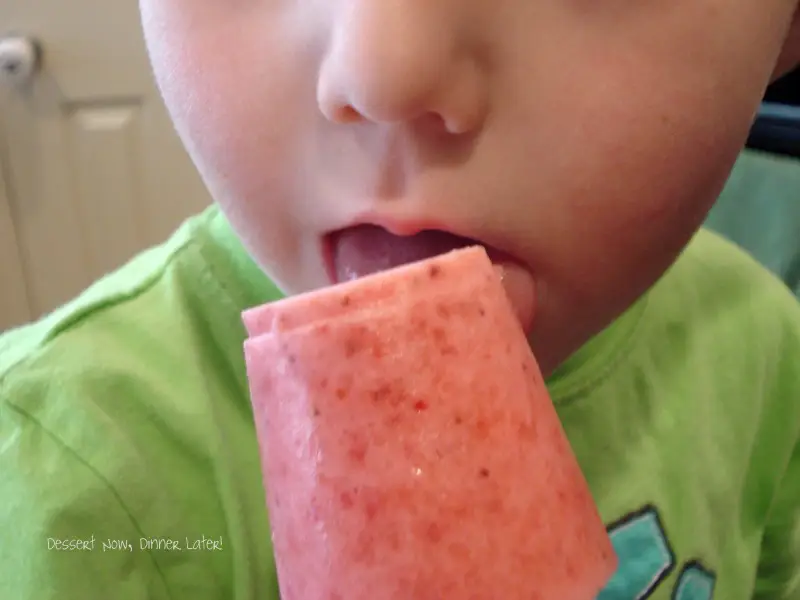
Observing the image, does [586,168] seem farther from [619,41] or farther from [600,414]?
[600,414]

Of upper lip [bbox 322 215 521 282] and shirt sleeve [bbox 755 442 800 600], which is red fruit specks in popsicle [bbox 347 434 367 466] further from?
shirt sleeve [bbox 755 442 800 600]

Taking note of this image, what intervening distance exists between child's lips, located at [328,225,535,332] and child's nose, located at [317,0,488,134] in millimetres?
76

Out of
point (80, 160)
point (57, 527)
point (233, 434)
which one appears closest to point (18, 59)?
point (80, 160)

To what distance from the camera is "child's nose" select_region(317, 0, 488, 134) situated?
0.47 meters

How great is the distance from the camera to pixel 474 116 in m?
0.50

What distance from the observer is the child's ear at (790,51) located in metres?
0.67

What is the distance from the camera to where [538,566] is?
1.49 ft

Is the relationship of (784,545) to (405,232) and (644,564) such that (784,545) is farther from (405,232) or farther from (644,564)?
(405,232)

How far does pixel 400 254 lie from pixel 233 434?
11.4 inches

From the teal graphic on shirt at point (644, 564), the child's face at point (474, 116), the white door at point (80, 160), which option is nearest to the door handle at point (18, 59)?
the white door at point (80, 160)

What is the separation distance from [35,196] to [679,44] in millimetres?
2375

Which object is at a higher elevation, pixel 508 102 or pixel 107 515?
pixel 508 102

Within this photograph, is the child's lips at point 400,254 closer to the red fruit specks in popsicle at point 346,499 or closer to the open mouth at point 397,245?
the open mouth at point 397,245

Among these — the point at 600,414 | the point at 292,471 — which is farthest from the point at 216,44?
the point at 600,414
